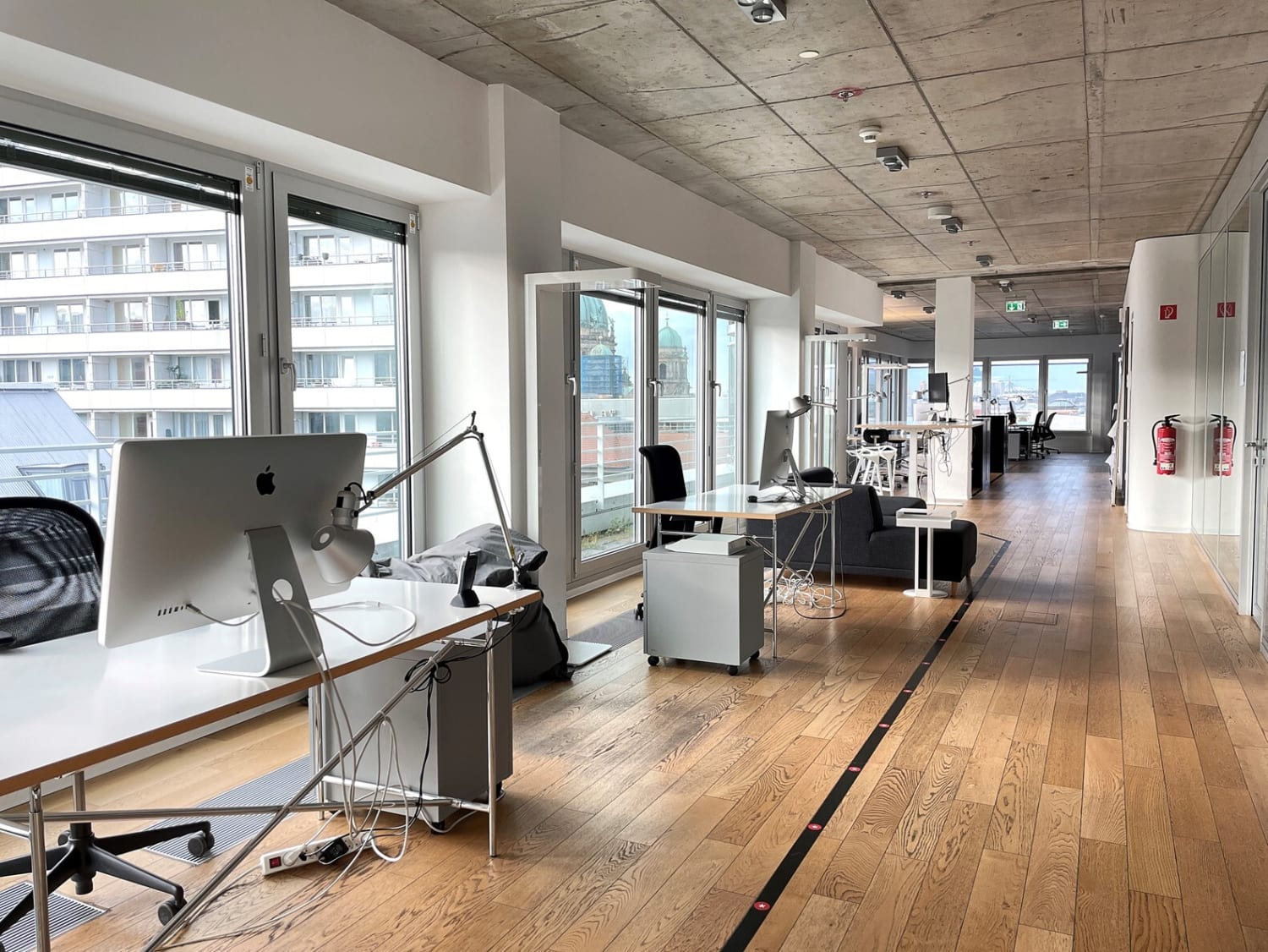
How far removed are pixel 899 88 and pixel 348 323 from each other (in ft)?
9.68

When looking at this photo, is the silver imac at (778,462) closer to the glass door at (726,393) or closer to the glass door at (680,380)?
the glass door at (680,380)

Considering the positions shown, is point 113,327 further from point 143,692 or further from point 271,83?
point 143,692

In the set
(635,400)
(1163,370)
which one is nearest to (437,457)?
(635,400)

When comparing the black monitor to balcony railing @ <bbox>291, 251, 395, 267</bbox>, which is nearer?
balcony railing @ <bbox>291, 251, 395, 267</bbox>

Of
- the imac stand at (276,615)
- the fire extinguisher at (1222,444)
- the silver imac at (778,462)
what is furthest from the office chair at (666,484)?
the fire extinguisher at (1222,444)

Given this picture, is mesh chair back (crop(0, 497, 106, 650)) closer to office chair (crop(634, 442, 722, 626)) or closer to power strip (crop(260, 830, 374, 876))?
power strip (crop(260, 830, 374, 876))

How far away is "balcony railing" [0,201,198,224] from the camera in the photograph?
3172 mm

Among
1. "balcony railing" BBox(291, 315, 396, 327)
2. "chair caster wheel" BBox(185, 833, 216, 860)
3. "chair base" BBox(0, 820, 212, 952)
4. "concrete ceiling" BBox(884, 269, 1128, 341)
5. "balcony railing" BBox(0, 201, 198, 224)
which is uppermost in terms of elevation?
"concrete ceiling" BBox(884, 269, 1128, 341)

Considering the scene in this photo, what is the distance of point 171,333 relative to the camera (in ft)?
12.3

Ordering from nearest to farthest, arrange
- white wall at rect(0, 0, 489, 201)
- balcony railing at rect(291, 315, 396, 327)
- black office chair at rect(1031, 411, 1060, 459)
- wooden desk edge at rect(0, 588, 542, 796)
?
wooden desk edge at rect(0, 588, 542, 796)
white wall at rect(0, 0, 489, 201)
balcony railing at rect(291, 315, 396, 327)
black office chair at rect(1031, 411, 1060, 459)

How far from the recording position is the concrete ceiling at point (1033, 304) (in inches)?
493

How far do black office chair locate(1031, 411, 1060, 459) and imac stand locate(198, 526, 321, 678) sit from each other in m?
20.5

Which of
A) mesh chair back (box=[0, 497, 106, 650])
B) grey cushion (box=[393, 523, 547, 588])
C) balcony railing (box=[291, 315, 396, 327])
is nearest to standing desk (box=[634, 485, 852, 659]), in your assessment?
grey cushion (box=[393, 523, 547, 588])

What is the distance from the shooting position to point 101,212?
135 inches
